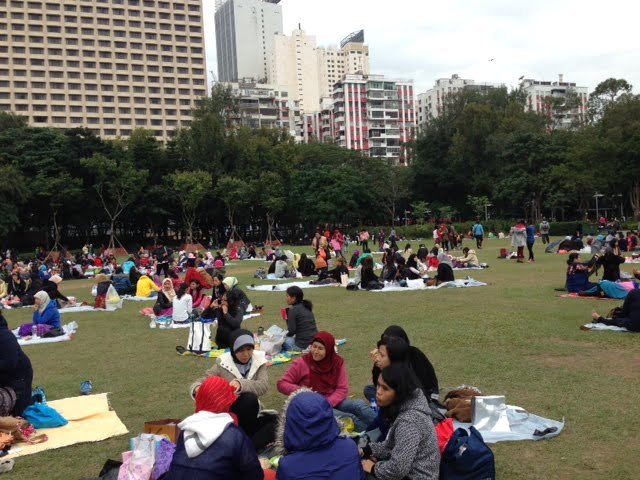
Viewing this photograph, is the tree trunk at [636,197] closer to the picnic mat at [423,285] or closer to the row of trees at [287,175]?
the row of trees at [287,175]

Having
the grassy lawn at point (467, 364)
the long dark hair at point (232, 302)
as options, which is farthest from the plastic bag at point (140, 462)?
the long dark hair at point (232, 302)

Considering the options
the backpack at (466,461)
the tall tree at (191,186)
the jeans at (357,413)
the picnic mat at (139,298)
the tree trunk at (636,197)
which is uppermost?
the tall tree at (191,186)

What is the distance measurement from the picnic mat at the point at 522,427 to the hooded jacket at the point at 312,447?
2.27m

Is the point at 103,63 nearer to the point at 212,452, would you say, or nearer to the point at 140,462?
the point at 140,462

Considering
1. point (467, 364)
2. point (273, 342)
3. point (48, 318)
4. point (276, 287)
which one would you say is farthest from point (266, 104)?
point (467, 364)

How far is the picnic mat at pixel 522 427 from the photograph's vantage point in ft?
17.2

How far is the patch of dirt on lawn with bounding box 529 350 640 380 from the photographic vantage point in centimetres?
720

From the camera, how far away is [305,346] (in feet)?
30.2

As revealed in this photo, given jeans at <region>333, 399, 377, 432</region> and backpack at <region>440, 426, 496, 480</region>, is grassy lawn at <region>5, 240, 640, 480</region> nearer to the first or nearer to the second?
backpack at <region>440, 426, 496, 480</region>

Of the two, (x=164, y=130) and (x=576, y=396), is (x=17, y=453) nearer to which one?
(x=576, y=396)

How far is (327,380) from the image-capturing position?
19.2 ft

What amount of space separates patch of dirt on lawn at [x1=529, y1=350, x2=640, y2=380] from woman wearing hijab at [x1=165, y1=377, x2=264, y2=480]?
5.43m

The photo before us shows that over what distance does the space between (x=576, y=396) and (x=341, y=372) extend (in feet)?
8.75

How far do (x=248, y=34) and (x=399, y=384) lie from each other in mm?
151604
